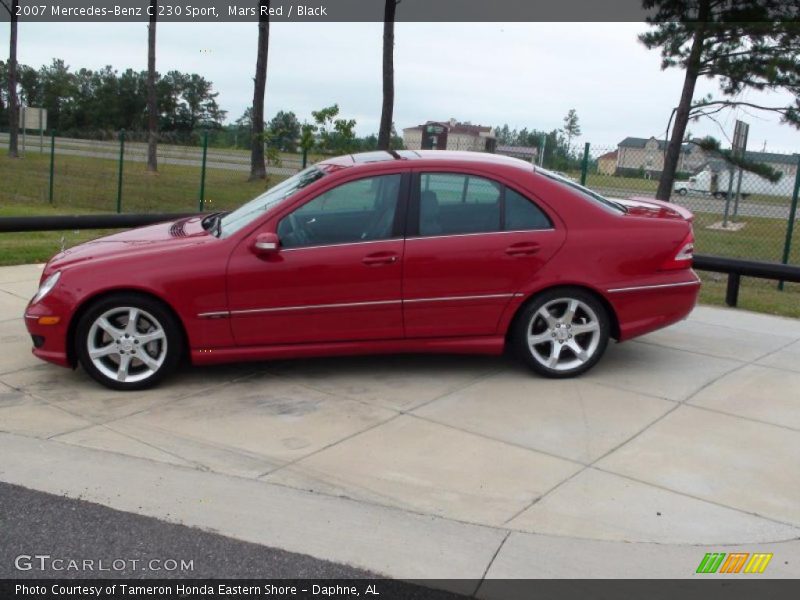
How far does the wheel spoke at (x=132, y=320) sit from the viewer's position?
234 inches

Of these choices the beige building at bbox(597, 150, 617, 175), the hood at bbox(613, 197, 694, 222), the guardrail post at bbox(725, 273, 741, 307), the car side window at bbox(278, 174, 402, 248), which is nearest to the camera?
the car side window at bbox(278, 174, 402, 248)

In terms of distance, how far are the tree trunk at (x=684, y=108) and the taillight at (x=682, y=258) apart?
10.7 metres

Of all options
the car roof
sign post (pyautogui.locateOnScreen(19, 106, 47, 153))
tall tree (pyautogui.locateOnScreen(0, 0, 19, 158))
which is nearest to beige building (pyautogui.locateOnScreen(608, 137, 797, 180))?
the car roof

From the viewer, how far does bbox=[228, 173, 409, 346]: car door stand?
6004 millimetres

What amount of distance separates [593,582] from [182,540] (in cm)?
185

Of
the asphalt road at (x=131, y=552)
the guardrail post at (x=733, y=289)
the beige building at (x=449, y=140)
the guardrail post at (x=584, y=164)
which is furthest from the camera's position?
the beige building at (x=449, y=140)

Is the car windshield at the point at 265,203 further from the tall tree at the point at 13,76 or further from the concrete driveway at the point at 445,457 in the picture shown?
the tall tree at the point at 13,76

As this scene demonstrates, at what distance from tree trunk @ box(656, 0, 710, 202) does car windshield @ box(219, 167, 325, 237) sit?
11.5 m

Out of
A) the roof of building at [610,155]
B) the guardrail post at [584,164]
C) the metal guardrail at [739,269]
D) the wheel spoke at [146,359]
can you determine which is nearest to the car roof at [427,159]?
the wheel spoke at [146,359]

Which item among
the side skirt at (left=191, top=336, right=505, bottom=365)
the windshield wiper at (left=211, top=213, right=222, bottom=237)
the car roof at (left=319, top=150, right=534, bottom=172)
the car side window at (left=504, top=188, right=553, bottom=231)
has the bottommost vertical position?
the side skirt at (left=191, top=336, right=505, bottom=365)

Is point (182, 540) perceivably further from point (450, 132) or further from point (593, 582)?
point (450, 132)

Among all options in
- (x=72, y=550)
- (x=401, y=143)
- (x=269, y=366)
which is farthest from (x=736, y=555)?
(x=401, y=143)

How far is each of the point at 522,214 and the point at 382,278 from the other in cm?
115

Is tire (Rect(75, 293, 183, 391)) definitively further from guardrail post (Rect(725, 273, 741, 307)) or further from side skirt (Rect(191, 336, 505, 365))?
guardrail post (Rect(725, 273, 741, 307))
